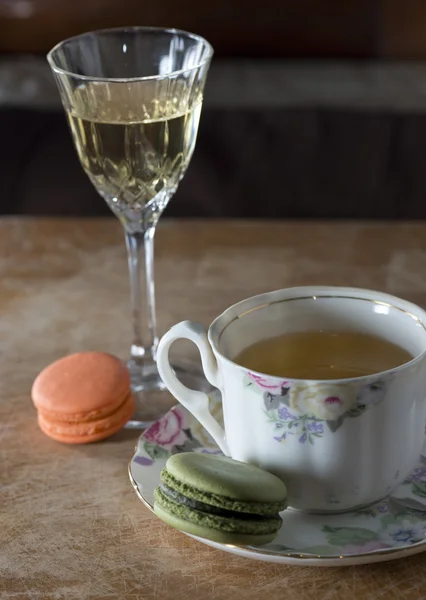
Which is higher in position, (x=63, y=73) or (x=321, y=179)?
(x=63, y=73)

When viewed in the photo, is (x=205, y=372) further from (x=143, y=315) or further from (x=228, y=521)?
(x=143, y=315)

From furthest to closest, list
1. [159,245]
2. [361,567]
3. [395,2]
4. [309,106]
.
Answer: [395,2]
[309,106]
[159,245]
[361,567]

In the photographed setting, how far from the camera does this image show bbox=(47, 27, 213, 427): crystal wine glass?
62 cm

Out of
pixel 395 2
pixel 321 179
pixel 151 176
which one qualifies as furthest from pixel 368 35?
pixel 151 176

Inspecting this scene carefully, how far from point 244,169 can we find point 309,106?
0.54 feet

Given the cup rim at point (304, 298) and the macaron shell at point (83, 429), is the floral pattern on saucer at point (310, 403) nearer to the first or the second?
the cup rim at point (304, 298)

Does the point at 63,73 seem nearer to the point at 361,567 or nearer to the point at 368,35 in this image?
the point at 361,567

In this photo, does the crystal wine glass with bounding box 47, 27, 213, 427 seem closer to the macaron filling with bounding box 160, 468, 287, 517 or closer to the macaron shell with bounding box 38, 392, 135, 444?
the macaron shell with bounding box 38, 392, 135, 444

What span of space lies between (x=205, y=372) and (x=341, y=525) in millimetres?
114

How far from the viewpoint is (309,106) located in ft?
5.35

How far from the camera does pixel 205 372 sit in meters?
0.52

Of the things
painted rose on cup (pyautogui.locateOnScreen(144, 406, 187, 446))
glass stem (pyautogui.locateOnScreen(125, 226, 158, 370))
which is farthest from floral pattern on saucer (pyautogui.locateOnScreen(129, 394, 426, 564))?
glass stem (pyautogui.locateOnScreen(125, 226, 158, 370))

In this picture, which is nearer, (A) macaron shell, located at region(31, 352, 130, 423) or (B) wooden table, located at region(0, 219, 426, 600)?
(B) wooden table, located at region(0, 219, 426, 600)

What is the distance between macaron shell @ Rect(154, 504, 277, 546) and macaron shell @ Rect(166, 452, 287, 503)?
0.02m
